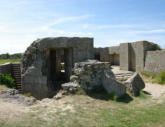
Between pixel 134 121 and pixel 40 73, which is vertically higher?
pixel 40 73

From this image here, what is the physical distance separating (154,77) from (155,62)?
99 cm

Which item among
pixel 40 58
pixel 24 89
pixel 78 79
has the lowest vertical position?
pixel 24 89

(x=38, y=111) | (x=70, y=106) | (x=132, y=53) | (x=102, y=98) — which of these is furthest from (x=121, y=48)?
(x=38, y=111)

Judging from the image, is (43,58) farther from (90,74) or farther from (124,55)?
(124,55)

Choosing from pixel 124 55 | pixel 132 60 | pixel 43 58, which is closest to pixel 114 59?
pixel 124 55

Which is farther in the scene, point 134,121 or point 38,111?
point 38,111

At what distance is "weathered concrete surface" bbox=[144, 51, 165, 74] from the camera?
1148cm

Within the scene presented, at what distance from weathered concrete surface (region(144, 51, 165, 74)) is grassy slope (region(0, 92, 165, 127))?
5174mm

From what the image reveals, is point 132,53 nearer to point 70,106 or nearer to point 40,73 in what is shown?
point 40,73

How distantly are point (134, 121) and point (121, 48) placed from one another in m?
10.0

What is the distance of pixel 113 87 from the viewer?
7648 millimetres

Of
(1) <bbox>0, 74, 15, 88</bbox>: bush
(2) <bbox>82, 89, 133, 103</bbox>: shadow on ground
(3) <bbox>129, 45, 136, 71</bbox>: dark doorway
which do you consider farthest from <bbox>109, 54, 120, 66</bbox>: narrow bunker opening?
(1) <bbox>0, 74, 15, 88</bbox>: bush

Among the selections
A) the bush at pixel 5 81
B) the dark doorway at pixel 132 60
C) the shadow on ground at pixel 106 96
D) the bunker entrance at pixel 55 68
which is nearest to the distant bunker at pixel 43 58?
the bunker entrance at pixel 55 68

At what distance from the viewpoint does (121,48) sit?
14.5 meters
